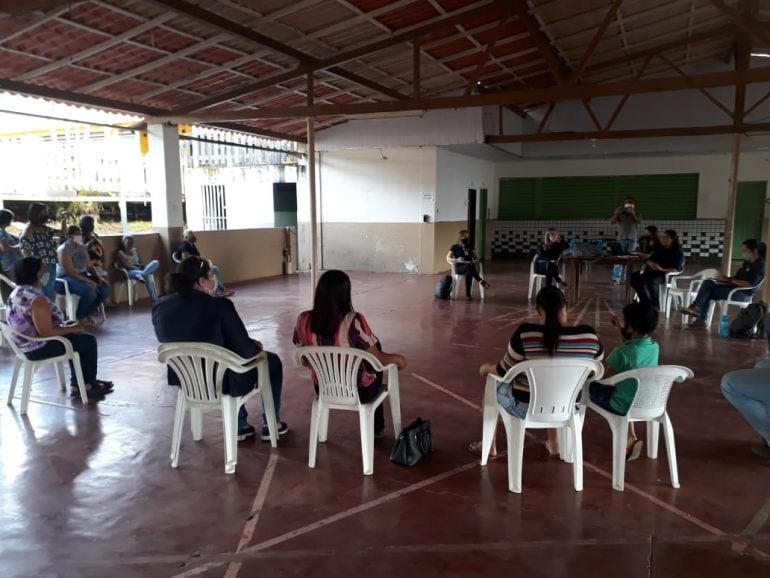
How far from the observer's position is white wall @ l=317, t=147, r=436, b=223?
1208cm

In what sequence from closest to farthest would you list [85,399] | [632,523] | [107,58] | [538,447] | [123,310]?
[632,523] < [538,447] < [85,399] < [107,58] < [123,310]

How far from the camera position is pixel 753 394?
319 centimetres

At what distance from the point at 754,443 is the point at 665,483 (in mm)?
933

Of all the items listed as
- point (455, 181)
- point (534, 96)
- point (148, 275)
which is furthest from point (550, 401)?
point (455, 181)

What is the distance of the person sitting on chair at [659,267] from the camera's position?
727cm

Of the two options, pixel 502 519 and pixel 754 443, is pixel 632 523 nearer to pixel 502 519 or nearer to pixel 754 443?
pixel 502 519

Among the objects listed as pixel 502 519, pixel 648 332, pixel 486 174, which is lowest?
pixel 502 519

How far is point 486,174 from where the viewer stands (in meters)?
15.3

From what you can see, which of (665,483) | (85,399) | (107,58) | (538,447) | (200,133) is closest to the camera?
(665,483)

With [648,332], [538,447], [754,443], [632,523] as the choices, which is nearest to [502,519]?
[632,523]

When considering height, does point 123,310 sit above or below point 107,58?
below

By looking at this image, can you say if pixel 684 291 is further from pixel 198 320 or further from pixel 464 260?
pixel 198 320

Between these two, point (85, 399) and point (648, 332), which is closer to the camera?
point (648, 332)

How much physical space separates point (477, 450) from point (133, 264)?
682 cm
